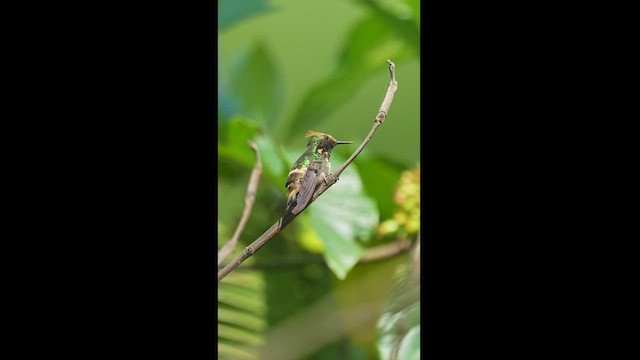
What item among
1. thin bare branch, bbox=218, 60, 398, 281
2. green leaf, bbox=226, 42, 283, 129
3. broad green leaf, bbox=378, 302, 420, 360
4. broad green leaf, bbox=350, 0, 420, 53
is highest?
broad green leaf, bbox=350, 0, 420, 53

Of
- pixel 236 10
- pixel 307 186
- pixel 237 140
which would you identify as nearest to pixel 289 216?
pixel 307 186

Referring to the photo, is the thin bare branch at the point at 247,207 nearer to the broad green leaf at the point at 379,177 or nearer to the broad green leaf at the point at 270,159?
the broad green leaf at the point at 270,159

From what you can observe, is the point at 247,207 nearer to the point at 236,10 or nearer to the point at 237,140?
the point at 237,140

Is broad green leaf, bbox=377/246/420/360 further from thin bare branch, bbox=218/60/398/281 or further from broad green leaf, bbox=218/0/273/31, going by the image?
broad green leaf, bbox=218/0/273/31

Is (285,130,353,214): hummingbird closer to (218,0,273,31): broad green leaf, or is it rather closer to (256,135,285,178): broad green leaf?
(256,135,285,178): broad green leaf

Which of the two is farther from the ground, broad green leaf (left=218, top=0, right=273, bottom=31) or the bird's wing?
broad green leaf (left=218, top=0, right=273, bottom=31)

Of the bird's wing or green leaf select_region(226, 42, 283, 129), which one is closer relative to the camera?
the bird's wing

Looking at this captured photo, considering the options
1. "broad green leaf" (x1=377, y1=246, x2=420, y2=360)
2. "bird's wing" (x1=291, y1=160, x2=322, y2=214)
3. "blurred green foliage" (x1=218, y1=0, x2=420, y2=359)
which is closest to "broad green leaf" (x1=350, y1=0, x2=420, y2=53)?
"blurred green foliage" (x1=218, y1=0, x2=420, y2=359)
